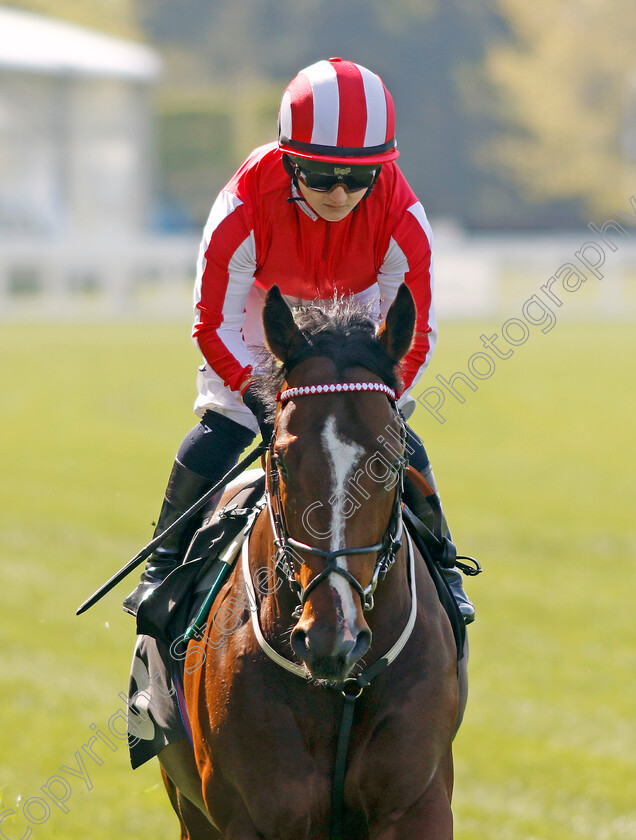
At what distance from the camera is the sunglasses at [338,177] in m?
3.82

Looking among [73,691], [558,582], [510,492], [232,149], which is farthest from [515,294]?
[232,149]

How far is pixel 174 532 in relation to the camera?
4379mm

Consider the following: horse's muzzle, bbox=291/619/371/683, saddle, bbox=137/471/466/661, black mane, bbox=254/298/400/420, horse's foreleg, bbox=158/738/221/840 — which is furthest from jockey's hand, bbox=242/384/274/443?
horse's foreleg, bbox=158/738/221/840

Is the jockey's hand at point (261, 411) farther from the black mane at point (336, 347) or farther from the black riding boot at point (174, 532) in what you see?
the black riding boot at point (174, 532)

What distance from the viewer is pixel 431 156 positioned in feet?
183

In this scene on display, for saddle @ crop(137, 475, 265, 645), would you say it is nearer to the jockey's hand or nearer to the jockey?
the jockey

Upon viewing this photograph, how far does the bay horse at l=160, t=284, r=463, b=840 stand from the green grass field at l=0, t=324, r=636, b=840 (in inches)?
56.7

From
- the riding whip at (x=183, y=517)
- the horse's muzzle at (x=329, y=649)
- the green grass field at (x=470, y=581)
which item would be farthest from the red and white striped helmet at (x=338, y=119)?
the green grass field at (x=470, y=581)

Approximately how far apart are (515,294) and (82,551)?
20173 mm

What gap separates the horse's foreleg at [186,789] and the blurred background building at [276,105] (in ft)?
112

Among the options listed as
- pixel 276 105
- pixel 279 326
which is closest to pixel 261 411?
pixel 279 326

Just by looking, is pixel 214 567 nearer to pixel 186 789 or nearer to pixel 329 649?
pixel 186 789

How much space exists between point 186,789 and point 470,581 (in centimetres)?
787

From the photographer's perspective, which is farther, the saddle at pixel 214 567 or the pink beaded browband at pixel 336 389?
the saddle at pixel 214 567
